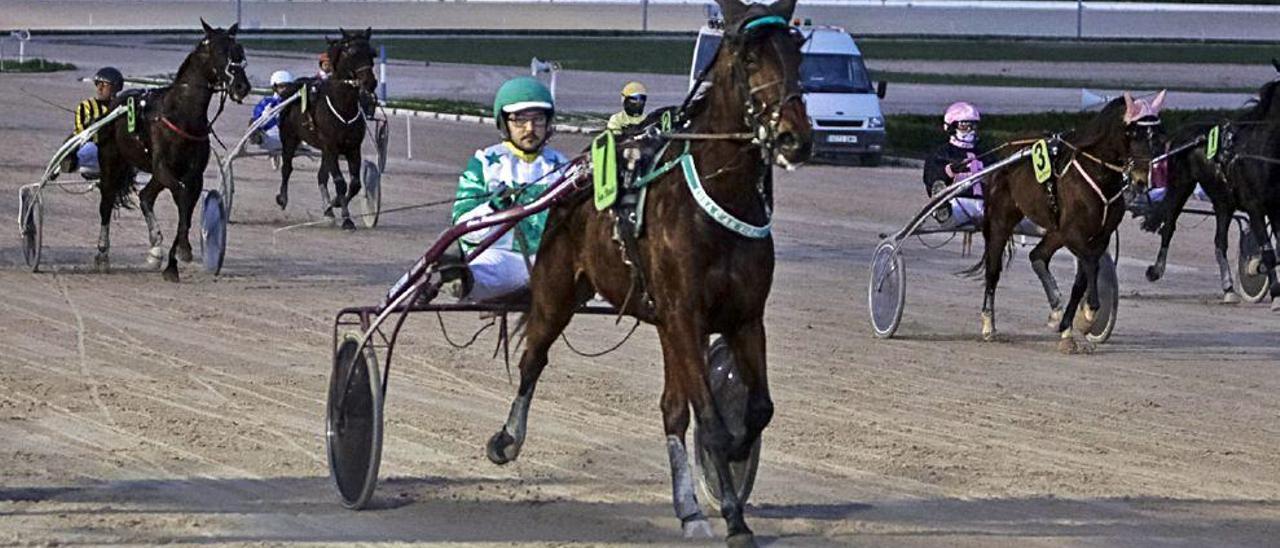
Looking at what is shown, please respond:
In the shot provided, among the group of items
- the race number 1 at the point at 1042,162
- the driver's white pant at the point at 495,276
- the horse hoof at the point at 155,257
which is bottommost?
the horse hoof at the point at 155,257

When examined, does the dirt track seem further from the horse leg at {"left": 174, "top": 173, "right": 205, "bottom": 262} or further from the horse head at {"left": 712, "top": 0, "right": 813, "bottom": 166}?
the horse head at {"left": 712, "top": 0, "right": 813, "bottom": 166}

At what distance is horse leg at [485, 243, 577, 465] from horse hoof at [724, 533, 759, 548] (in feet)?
3.94

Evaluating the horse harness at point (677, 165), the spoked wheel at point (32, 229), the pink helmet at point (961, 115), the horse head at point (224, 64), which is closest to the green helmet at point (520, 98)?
the horse harness at point (677, 165)

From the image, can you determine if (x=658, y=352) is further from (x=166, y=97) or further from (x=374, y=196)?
(x=374, y=196)

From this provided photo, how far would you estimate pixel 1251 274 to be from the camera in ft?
49.3

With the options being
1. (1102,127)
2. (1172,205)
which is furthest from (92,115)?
(1172,205)

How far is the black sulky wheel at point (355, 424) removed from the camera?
7281 mm

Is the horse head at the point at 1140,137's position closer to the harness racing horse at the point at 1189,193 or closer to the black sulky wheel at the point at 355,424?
the harness racing horse at the point at 1189,193

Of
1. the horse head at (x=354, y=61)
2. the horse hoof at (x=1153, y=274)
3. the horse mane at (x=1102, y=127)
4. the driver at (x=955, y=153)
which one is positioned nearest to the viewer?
the horse mane at (x=1102, y=127)

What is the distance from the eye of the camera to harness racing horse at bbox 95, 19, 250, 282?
15.1 m

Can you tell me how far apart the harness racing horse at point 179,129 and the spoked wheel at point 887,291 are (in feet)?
15.9

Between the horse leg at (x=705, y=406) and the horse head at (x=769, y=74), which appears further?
the horse leg at (x=705, y=406)

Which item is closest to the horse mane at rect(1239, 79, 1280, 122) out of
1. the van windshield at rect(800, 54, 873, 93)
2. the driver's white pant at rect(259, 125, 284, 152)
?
the driver's white pant at rect(259, 125, 284, 152)

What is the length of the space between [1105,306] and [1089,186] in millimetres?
797
